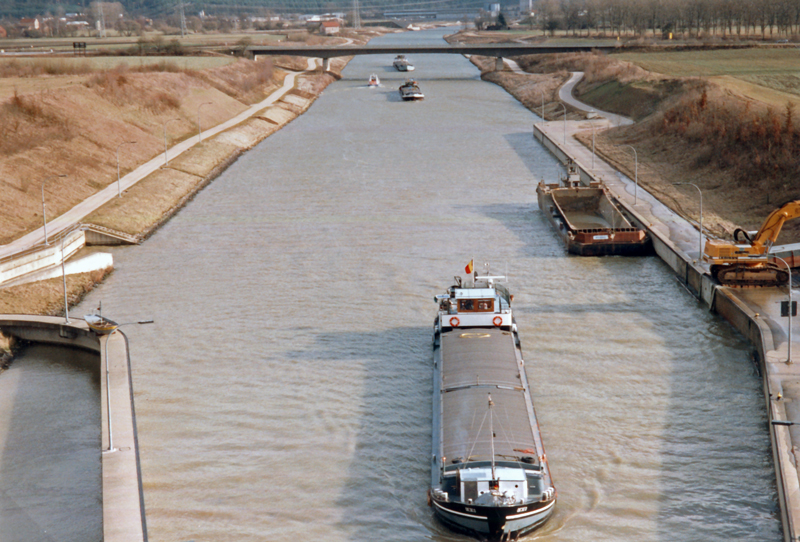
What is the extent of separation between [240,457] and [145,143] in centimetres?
7150

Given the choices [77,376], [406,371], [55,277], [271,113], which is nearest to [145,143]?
[271,113]

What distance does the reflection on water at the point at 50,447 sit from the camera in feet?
99.5

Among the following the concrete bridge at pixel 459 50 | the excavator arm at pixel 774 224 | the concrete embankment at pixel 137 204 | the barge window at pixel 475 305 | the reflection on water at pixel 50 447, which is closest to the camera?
the reflection on water at pixel 50 447

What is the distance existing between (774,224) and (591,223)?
18976 millimetres

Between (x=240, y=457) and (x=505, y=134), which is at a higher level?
(x=505, y=134)

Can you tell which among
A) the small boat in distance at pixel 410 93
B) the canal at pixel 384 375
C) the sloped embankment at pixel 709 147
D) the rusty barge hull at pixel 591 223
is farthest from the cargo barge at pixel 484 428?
the small boat in distance at pixel 410 93

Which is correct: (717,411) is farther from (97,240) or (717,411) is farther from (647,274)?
(97,240)

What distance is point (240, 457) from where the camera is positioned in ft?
109

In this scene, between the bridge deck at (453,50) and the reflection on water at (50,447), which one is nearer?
the reflection on water at (50,447)

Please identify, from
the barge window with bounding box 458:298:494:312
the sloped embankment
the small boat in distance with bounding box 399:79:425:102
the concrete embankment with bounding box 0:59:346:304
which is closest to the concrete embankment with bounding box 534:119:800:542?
the sloped embankment

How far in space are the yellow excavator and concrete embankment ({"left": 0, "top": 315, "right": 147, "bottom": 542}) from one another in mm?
30402

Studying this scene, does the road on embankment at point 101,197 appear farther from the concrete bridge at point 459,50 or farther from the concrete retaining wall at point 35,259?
the concrete bridge at point 459,50

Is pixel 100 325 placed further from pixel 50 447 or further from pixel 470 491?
pixel 470 491

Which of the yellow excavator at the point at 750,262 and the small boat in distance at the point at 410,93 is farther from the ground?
the small boat in distance at the point at 410,93
